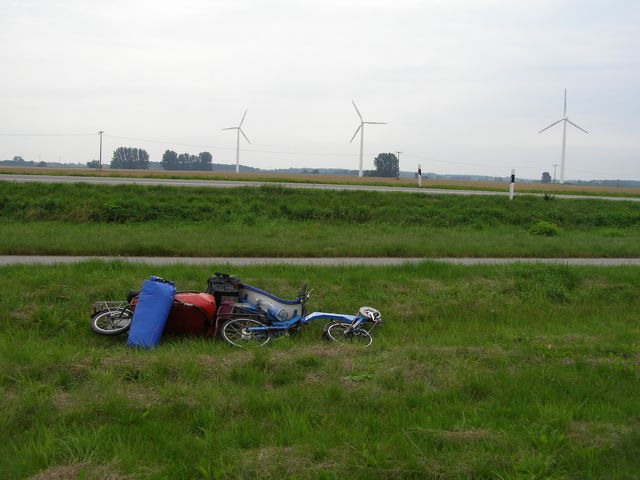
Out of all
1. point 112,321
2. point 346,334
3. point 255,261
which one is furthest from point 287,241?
point 112,321

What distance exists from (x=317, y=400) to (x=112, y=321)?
3526 millimetres

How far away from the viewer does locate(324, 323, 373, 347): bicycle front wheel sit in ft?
25.1

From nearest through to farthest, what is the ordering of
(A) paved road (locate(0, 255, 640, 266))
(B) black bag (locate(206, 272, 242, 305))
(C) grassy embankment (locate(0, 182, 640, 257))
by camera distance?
(B) black bag (locate(206, 272, 242, 305)) < (A) paved road (locate(0, 255, 640, 266)) < (C) grassy embankment (locate(0, 182, 640, 257))

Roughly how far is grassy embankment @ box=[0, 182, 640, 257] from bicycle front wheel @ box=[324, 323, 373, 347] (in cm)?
535

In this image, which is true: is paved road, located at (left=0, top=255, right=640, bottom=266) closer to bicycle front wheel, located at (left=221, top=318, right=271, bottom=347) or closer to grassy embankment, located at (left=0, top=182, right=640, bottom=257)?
grassy embankment, located at (left=0, top=182, right=640, bottom=257)

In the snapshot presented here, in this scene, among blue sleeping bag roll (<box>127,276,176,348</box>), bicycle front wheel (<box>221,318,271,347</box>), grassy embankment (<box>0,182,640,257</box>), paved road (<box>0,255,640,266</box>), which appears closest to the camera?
blue sleeping bag roll (<box>127,276,176,348</box>)

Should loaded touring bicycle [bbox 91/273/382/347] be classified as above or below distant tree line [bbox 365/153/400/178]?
below

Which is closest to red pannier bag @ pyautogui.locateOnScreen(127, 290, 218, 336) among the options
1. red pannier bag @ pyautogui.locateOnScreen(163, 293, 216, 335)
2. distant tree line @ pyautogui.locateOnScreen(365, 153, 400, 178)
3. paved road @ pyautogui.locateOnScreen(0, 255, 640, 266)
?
red pannier bag @ pyautogui.locateOnScreen(163, 293, 216, 335)

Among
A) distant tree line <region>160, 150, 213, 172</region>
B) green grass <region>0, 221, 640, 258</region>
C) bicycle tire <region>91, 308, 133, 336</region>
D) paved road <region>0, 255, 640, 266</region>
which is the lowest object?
bicycle tire <region>91, 308, 133, 336</region>

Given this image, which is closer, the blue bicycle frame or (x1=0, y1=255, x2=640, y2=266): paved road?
the blue bicycle frame

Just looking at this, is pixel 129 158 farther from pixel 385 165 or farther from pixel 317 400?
pixel 317 400

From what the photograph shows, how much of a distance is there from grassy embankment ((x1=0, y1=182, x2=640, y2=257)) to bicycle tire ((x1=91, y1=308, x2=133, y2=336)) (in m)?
5.20

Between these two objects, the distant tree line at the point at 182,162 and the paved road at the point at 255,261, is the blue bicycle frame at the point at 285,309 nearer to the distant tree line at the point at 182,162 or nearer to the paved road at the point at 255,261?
the paved road at the point at 255,261

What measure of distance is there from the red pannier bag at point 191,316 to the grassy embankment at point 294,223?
209 inches
